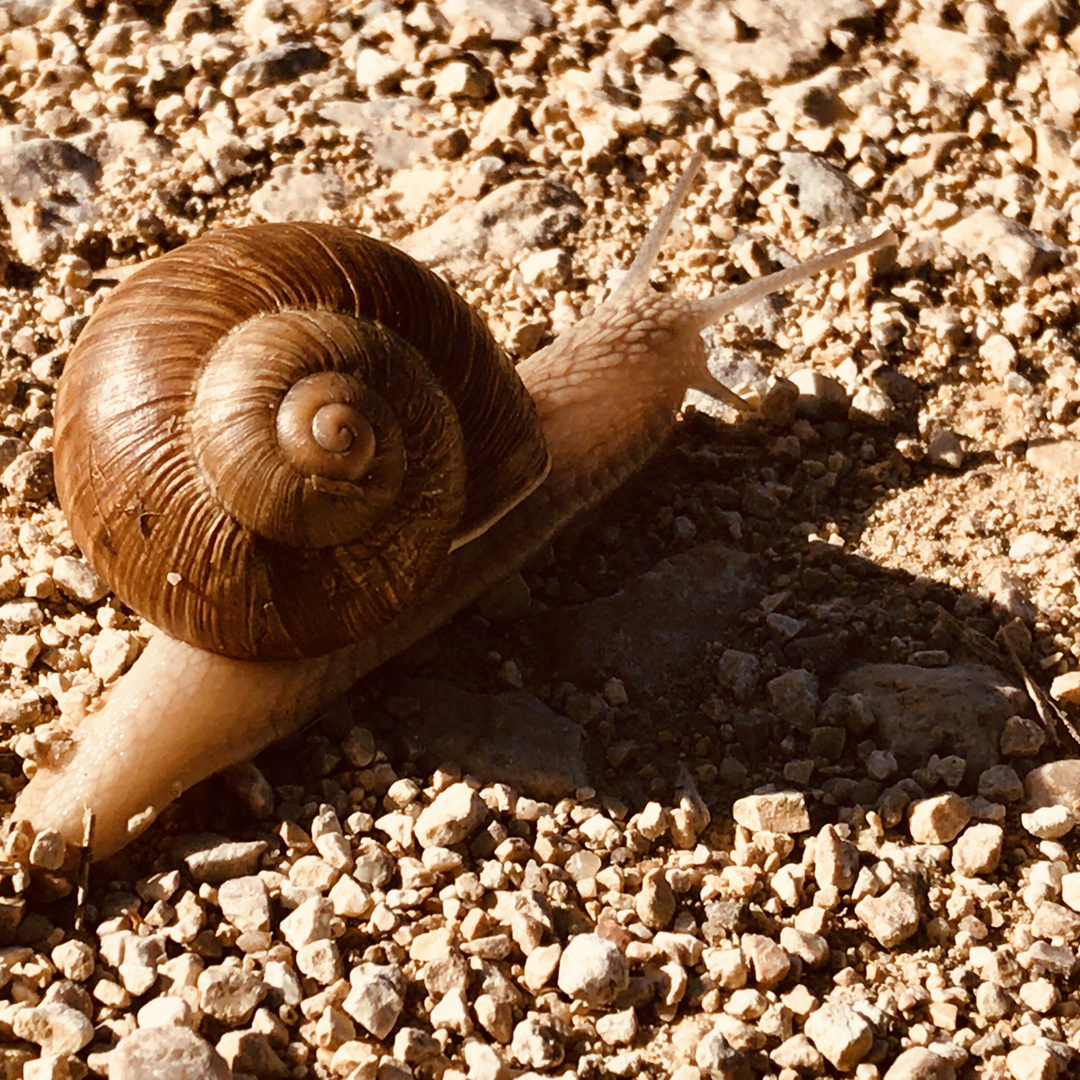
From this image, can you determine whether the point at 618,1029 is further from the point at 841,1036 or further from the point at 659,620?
the point at 659,620

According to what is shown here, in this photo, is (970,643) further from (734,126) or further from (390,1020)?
(734,126)

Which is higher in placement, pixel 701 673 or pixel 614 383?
pixel 614 383

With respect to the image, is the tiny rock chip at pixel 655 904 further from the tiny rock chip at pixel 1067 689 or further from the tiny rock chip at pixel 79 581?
the tiny rock chip at pixel 79 581

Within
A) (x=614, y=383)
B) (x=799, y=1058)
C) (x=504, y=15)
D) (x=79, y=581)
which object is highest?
(x=504, y=15)

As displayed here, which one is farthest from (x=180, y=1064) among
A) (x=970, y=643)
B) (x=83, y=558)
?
(x=970, y=643)

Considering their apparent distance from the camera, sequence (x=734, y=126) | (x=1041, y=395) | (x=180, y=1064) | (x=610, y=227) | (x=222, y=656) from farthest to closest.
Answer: (x=734, y=126), (x=610, y=227), (x=1041, y=395), (x=222, y=656), (x=180, y=1064)

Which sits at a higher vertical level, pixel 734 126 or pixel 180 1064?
pixel 734 126

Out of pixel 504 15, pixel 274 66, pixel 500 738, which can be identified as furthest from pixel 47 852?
pixel 504 15

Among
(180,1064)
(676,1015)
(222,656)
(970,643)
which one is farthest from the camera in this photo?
(970,643)
